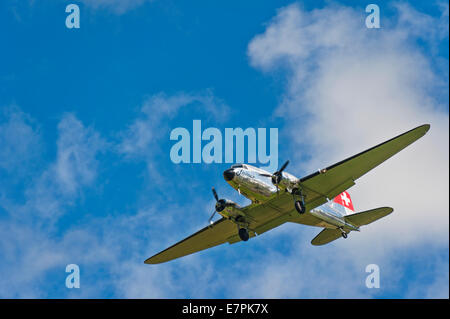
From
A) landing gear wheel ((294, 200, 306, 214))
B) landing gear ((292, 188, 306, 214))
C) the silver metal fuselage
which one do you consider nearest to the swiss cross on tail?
landing gear ((292, 188, 306, 214))

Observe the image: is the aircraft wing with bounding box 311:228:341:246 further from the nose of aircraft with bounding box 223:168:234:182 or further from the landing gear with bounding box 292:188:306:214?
the nose of aircraft with bounding box 223:168:234:182

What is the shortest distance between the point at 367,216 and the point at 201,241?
41.8 ft

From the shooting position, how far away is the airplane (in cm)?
3831

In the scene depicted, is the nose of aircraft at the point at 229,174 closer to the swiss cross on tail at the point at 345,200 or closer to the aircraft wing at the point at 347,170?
the aircraft wing at the point at 347,170

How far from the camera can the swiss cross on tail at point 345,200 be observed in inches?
1844

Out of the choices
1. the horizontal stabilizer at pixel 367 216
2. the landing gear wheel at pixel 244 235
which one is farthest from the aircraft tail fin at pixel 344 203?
the landing gear wheel at pixel 244 235

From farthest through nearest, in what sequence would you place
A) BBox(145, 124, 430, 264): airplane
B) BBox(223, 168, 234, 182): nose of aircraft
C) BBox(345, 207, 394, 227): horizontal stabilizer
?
BBox(345, 207, 394, 227): horizontal stabilizer, BBox(145, 124, 430, 264): airplane, BBox(223, 168, 234, 182): nose of aircraft

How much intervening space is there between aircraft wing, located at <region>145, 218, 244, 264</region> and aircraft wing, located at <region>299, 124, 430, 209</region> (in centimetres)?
738

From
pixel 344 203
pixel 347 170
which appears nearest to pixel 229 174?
pixel 347 170

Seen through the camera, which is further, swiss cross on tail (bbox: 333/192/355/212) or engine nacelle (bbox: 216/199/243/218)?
swiss cross on tail (bbox: 333/192/355/212)

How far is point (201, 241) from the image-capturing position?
4644cm

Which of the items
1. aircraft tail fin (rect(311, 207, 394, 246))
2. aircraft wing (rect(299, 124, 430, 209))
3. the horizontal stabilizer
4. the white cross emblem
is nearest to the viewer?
aircraft wing (rect(299, 124, 430, 209))
